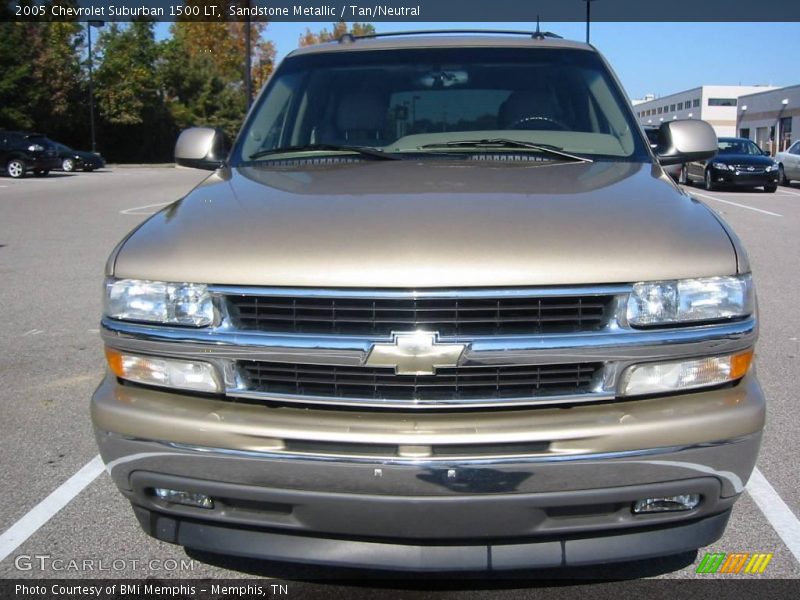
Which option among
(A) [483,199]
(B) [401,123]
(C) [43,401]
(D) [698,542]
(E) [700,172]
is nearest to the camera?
(D) [698,542]

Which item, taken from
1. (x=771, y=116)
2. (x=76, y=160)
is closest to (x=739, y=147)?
(x=76, y=160)

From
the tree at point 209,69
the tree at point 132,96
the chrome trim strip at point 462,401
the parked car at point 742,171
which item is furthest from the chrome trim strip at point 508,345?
the tree at point 209,69

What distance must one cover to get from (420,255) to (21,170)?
1236 inches

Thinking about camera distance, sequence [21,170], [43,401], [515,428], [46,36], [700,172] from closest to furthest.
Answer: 1. [515,428]
2. [43,401]
3. [700,172]
4. [21,170]
5. [46,36]

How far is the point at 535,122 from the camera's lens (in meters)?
3.87

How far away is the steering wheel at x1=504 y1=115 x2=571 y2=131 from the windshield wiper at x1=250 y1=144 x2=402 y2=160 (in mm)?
669

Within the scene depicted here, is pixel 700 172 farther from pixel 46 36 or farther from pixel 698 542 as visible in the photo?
pixel 46 36

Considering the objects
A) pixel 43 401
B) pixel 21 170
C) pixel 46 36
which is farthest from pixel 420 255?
pixel 46 36

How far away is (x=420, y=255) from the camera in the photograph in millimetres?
2414

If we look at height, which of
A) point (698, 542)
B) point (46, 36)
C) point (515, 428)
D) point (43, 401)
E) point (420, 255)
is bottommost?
point (43, 401)

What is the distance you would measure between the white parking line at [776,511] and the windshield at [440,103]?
1.60m

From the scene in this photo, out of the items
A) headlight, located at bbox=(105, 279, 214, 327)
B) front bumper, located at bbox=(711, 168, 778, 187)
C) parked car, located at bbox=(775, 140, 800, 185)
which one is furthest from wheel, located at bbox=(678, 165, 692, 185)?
headlight, located at bbox=(105, 279, 214, 327)

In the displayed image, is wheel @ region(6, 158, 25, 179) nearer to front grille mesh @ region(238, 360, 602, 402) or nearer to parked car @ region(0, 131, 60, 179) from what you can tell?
parked car @ region(0, 131, 60, 179)

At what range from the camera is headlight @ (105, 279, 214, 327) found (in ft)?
8.27
